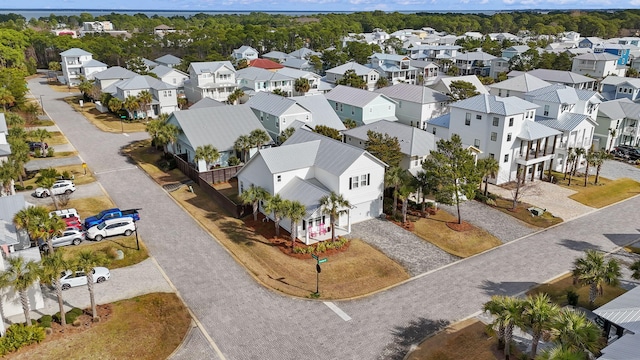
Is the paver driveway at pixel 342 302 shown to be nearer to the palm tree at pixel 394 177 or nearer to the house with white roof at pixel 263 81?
the palm tree at pixel 394 177

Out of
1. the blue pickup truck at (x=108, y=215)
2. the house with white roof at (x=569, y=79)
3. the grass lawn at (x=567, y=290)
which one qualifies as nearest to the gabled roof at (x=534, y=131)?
the grass lawn at (x=567, y=290)

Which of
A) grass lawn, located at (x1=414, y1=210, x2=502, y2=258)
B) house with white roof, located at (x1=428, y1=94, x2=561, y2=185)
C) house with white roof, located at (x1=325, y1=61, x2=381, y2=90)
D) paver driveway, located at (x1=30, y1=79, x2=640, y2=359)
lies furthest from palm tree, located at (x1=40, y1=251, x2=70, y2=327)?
house with white roof, located at (x1=325, y1=61, x2=381, y2=90)

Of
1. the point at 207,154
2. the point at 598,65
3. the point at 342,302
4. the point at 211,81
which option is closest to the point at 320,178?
the point at 342,302

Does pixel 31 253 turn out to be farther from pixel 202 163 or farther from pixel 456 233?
pixel 456 233

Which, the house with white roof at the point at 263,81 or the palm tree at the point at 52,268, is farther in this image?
the house with white roof at the point at 263,81

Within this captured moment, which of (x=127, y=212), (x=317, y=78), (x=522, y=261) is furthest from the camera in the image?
(x=317, y=78)

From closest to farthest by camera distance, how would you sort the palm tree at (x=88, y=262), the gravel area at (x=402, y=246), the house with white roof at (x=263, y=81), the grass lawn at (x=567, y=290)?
the palm tree at (x=88, y=262) → the grass lawn at (x=567, y=290) → the gravel area at (x=402, y=246) → the house with white roof at (x=263, y=81)

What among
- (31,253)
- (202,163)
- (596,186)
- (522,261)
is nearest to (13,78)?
(202,163)

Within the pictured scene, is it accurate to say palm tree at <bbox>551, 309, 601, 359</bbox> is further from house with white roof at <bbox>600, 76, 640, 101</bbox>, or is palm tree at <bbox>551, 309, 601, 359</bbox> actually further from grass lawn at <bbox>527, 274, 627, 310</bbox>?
house with white roof at <bbox>600, 76, 640, 101</bbox>

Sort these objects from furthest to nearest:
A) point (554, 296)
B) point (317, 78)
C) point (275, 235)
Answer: point (317, 78), point (275, 235), point (554, 296)
